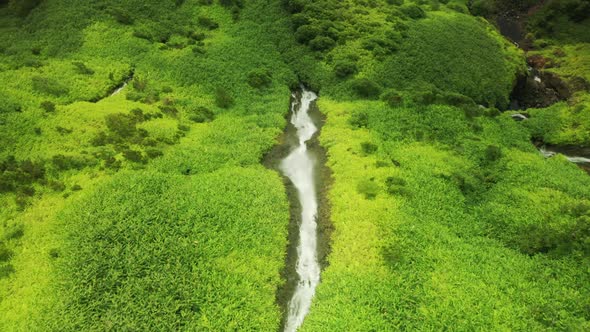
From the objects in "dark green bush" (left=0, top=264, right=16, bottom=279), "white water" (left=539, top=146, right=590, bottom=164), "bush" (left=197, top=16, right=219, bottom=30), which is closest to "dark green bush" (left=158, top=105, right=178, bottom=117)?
"bush" (left=197, top=16, right=219, bottom=30)

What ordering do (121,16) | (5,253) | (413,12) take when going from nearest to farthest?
(5,253), (121,16), (413,12)

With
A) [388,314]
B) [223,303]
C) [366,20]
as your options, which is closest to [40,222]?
[223,303]

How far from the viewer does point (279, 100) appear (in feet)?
179

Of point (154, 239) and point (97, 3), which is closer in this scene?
point (154, 239)

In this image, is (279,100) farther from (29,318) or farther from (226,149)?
(29,318)

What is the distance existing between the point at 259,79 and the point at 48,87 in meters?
27.4

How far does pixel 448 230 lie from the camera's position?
37.1 m

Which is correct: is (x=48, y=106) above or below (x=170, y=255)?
above

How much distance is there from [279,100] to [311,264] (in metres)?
27.2

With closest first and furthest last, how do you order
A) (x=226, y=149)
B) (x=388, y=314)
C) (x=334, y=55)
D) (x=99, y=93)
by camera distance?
1. (x=388, y=314)
2. (x=226, y=149)
3. (x=99, y=93)
4. (x=334, y=55)

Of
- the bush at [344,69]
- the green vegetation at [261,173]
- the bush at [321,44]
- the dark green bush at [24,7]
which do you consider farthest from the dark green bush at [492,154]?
the dark green bush at [24,7]

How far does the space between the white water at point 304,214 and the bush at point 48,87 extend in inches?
1191

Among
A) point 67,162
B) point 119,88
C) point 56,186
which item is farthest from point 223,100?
point 56,186

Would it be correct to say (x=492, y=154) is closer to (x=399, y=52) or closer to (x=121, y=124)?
(x=399, y=52)
